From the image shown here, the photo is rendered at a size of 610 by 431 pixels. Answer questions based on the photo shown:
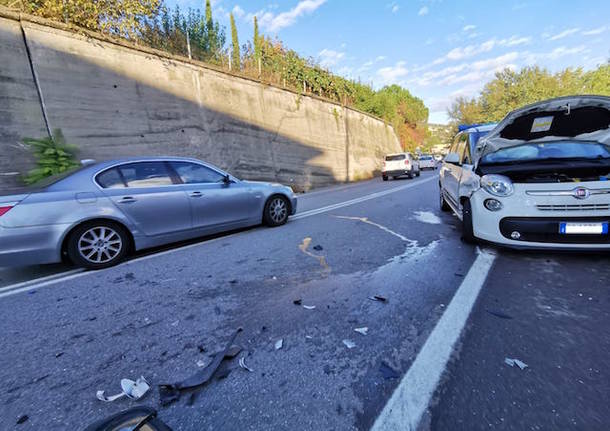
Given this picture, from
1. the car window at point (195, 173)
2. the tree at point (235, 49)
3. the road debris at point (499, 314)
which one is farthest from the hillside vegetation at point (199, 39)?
the road debris at point (499, 314)

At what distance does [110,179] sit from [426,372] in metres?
4.31

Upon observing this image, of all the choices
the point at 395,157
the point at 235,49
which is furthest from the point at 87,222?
the point at 395,157

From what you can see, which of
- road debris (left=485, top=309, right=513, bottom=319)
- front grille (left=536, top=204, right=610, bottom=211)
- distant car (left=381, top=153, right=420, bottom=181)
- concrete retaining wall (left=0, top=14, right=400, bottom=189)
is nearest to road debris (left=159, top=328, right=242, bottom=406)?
road debris (left=485, top=309, right=513, bottom=319)

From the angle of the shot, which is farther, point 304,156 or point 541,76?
point 541,76

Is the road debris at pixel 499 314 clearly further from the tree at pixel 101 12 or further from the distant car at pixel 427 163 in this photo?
the distant car at pixel 427 163

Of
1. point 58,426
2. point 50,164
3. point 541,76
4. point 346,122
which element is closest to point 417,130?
point 541,76

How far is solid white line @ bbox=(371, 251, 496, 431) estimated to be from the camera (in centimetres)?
137

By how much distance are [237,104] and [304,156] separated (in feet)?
15.1

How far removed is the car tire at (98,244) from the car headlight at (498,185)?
4873 millimetres

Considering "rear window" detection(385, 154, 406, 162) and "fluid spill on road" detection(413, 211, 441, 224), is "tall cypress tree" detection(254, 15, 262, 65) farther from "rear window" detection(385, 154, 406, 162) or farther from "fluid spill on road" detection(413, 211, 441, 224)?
"fluid spill on road" detection(413, 211, 441, 224)

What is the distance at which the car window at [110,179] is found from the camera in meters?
3.80

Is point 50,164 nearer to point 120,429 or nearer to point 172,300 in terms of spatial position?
point 172,300

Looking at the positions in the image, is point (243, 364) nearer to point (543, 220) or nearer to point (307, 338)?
point (307, 338)

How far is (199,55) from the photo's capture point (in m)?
Result: 12.7
